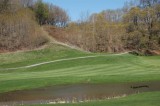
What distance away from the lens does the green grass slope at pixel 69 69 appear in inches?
1289

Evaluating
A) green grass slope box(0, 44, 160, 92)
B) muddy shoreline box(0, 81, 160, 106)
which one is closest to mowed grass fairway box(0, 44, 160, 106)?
green grass slope box(0, 44, 160, 92)

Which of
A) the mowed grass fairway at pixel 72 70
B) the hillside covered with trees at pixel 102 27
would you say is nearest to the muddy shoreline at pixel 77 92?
the mowed grass fairway at pixel 72 70

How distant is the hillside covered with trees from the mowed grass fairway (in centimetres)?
1030

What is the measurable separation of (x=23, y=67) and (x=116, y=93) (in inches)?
1009

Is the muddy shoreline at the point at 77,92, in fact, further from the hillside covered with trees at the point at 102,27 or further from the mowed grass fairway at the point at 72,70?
the hillside covered with trees at the point at 102,27

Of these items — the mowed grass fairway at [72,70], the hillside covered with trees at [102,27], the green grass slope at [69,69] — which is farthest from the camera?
the hillside covered with trees at [102,27]

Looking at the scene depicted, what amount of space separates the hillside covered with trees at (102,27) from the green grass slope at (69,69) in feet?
32.4

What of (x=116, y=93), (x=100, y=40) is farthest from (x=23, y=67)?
(x=100, y=40)

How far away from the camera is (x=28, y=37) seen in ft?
234

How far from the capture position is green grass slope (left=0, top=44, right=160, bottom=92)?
107 feet

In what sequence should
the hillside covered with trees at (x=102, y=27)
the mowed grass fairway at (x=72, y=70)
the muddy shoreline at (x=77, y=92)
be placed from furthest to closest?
1. the hillside covered with trees at (x=102, y=27)
2. the mowed grass fairway at (x=72, y=70)
3. the muddy shoreline at (x=77, y=92)

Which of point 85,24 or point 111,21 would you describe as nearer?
point 85,24

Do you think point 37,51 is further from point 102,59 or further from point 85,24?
point 85,24

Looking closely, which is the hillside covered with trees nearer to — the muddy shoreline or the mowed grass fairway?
the mowed grass fairway
